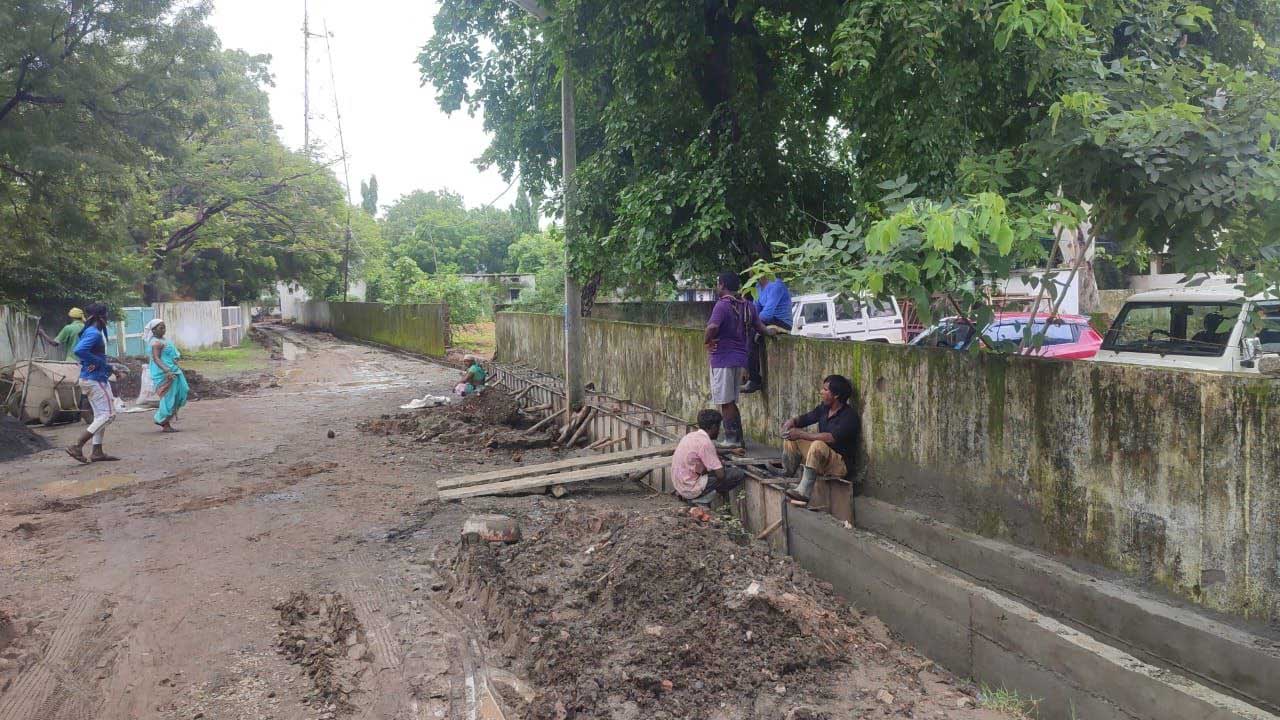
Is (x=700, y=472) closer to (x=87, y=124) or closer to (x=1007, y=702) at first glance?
(x=1007, y=702)

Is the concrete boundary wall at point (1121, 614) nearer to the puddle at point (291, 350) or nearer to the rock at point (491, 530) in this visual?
the rock at point (491, 530)

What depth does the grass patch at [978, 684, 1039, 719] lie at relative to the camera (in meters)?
4.20

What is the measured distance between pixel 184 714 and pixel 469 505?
4329 mm

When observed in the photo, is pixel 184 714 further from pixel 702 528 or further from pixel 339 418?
pixel 339 418

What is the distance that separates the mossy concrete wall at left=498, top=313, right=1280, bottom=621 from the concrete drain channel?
0.63ft

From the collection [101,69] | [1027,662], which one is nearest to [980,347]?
[1027,662]

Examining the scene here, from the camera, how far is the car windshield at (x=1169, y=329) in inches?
330

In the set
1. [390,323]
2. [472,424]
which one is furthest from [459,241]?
[472,424]

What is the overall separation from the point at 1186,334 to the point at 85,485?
1218 centimetres

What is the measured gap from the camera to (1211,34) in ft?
26.8

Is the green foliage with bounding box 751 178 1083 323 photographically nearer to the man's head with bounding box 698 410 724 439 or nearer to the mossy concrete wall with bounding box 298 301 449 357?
the man's head with bounding box 698 410 724 439

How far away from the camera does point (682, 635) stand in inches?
197

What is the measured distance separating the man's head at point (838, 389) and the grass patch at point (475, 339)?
18.4 m

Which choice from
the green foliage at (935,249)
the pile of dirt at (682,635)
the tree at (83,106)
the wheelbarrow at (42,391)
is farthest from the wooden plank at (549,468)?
the tree at (83,106)
